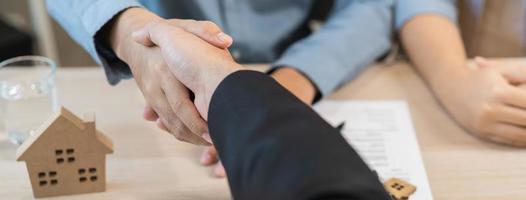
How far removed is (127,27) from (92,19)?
6 cm

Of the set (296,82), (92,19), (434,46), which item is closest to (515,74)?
(434,46)

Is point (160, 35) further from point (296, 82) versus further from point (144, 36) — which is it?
point (296, 82)

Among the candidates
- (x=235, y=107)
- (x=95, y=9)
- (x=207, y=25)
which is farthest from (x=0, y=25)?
(x=235, y=107)

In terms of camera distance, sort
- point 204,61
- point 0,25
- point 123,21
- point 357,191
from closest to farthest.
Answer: point 357,191, point 204,61, point 123,21, point 0,25

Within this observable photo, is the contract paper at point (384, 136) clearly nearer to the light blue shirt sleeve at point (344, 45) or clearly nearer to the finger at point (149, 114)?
the light blue shirt sleeve at point (344, 45)

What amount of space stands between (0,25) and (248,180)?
1.50 metres

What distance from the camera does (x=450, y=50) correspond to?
90 cm

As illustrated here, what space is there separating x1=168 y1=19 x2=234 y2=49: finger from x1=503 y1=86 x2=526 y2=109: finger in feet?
1.16

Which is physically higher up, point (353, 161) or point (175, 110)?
point (353, 161)

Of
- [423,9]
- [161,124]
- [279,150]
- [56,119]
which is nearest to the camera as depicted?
[279,150]

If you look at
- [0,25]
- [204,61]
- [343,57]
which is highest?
[204,61]

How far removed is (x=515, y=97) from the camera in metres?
0.76

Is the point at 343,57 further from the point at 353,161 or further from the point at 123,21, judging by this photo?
the point at 353,161

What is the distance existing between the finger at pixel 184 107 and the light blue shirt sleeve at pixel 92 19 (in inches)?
→ 5.9
